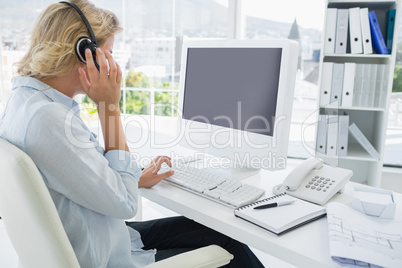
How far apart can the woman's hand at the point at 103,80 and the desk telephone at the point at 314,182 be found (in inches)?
22.3

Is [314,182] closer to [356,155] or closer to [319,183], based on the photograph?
[319,183]

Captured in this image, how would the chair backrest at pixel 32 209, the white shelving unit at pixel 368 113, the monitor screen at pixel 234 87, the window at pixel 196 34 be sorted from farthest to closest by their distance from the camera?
the window at pixel 196 34 → the white shelving unit at pixel 368 113 → the monitor screen at pixel 234 87 → the chair backrest at pixel 32 209

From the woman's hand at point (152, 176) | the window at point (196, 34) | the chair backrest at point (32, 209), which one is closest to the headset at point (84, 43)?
the chair backrest at point (32, 209)

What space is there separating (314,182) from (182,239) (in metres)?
0.46

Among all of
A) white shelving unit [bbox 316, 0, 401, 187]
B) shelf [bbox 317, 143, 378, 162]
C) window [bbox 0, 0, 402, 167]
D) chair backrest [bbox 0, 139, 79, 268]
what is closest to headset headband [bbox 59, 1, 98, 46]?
chair backrest [bbox 0, 139, 79, 268]

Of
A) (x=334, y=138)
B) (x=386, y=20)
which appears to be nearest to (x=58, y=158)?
(x=334, y=138)

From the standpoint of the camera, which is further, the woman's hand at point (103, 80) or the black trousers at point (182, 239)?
the black trousers at point (182, 239)

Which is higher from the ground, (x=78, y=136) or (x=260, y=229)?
(x=78, y=136)

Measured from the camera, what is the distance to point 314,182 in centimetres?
109

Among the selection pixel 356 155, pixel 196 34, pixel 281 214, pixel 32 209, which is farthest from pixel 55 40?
pixel 196 34

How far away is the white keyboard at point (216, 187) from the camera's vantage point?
101 centimetres

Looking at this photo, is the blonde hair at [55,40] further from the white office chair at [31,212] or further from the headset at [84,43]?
the white office chair at [31,212]

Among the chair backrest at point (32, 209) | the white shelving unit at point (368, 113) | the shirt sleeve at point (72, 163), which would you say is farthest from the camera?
the white shelving unit at point (368, 113)

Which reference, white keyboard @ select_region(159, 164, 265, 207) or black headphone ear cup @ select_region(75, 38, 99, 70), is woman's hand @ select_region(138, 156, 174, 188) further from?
black headphone ear cup @ select_region(75, 38, 99, 70)
